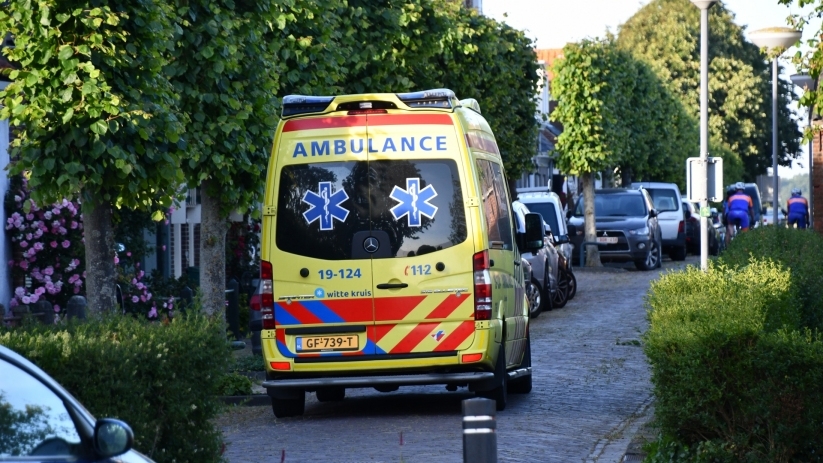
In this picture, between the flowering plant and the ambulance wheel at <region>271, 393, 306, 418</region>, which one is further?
the flowering plant

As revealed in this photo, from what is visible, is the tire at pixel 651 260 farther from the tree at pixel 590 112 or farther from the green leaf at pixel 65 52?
the green leaf at pixel 65 52

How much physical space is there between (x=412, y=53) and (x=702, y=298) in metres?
13.0

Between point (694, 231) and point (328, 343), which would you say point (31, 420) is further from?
point (694, 231)

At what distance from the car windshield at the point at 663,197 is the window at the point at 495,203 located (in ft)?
92.7

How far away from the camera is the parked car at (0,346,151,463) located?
15.4ft

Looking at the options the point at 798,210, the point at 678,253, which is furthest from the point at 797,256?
the point at 798,210

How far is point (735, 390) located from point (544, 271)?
48.8 feet

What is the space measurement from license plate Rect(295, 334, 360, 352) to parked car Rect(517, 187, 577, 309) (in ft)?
44.8

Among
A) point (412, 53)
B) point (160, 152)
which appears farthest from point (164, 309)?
point (160, 152)

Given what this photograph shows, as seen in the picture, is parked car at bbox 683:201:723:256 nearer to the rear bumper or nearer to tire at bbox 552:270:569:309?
tire at bbox 552:270:569:309

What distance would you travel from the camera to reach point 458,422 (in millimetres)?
11836

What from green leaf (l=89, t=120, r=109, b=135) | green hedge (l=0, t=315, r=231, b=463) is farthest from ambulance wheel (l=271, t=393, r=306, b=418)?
green hedge (l=0, t=315, r=231, b=463)

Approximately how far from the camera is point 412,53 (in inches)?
900

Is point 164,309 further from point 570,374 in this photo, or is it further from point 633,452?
point 633,452
